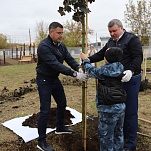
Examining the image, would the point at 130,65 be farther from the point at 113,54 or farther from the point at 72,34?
the point at 72,34

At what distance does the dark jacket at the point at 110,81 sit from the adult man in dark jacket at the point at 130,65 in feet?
0.43

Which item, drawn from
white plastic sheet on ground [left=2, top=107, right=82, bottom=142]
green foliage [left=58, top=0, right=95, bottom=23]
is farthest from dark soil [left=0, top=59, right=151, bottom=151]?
green foliage [left=58, top=0, right=95, bottom=23]

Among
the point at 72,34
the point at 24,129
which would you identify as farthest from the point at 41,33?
the point at 24,129

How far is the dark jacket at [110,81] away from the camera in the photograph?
108 inches

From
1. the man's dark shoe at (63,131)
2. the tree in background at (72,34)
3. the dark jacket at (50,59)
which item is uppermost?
the tree in background at (72,34)

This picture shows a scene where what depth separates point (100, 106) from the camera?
2.89m

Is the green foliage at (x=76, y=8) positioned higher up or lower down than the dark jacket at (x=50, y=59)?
higher up

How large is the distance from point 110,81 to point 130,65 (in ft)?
1.66

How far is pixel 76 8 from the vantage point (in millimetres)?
2971

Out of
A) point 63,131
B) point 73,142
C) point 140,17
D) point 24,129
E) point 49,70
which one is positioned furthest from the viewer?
point 140,17

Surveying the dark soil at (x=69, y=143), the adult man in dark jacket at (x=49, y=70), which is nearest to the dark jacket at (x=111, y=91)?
the adult man in dark jacket at (x=49, y=70)

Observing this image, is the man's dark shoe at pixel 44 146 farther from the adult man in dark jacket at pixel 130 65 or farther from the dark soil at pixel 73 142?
the adult man in dark jacket at pixel 130 65

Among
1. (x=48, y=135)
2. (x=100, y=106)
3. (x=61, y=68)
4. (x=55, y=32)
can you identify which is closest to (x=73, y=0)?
(x=55, y=32)

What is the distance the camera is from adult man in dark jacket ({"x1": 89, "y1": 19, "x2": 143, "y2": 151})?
120 inches
